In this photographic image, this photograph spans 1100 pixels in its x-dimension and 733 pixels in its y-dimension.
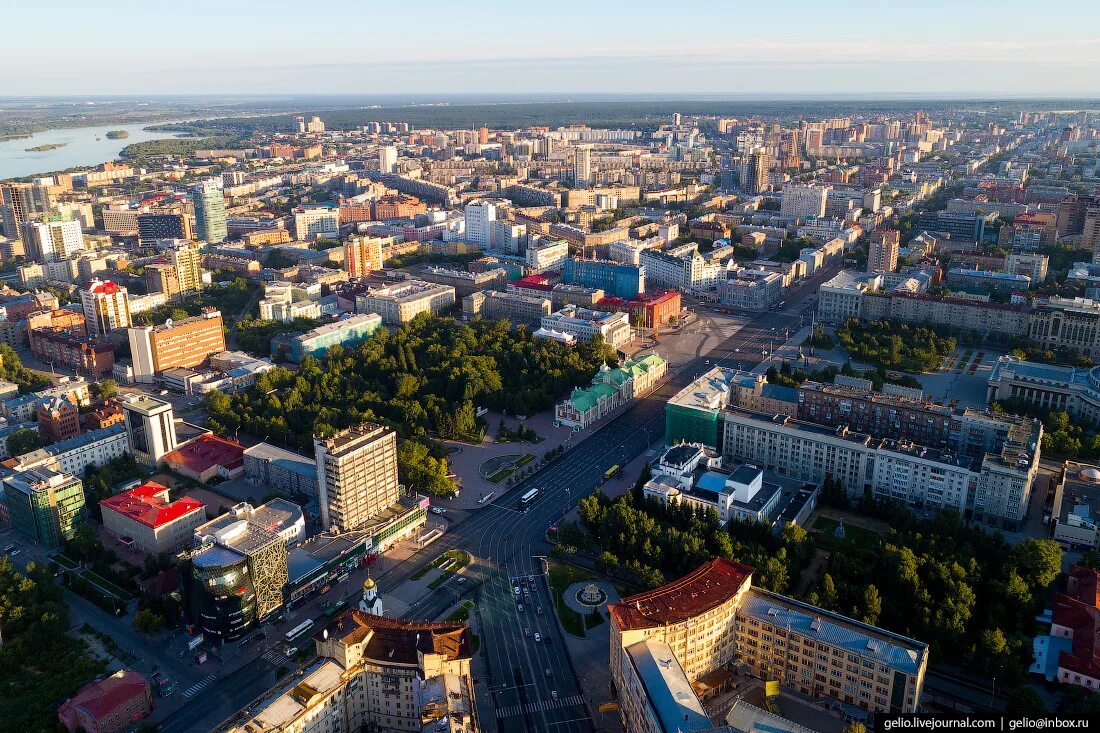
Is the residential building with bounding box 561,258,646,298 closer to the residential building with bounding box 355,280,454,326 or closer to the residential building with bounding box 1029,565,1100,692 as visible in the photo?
the residential building with bounding box 355,280,454,326

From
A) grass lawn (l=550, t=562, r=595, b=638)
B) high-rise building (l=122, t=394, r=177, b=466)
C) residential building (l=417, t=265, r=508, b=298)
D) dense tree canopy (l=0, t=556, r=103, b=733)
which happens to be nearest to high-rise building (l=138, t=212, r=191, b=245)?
residential building (l=417, t=265, r=508, b=298)

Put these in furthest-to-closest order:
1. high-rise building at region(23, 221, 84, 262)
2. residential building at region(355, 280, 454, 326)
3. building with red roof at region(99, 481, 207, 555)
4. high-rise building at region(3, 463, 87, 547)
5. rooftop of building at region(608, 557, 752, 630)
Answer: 1. high-rise building at region(23, 221, 84, 262)
2. residential building at region(355, 280, 454, 326)
3. high-rise building at region(3, 463, 87, 547)
4. building with red roof at region(99, 481, 207, 555)
5. rooftop of building at region(608, 557, 752, 630)

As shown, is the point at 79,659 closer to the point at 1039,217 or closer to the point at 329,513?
the point at 329,513

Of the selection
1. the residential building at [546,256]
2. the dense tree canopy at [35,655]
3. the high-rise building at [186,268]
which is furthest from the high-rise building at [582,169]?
the dense tree canopy at [35,655]

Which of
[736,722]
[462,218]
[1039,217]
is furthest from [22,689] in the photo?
[1039,217]

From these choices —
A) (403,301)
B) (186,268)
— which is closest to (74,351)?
(186,268)

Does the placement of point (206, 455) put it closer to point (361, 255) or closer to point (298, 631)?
point (298, 631)

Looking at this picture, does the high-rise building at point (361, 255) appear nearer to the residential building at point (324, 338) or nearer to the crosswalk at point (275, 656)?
the residential building at point (324, 338)
